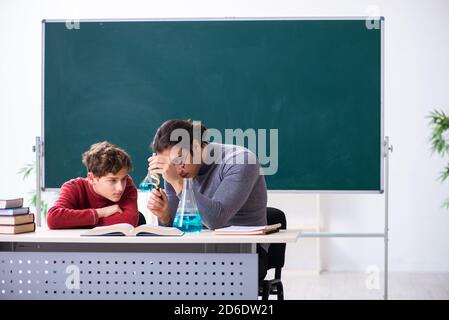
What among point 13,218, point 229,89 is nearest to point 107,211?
point 13,218

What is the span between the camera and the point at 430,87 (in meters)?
6.24

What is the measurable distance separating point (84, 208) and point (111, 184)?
8.6 inches

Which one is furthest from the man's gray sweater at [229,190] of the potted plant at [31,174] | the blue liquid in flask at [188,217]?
the potted plant at [31,174]

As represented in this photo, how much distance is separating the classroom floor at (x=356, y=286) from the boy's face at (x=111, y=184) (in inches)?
96.0

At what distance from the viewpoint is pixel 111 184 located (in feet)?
10.2

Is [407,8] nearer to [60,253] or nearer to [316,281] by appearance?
[316,281]

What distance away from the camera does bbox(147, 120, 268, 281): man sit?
303 centimetres

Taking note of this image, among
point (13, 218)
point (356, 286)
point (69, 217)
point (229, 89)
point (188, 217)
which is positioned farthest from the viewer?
point (356, 286)

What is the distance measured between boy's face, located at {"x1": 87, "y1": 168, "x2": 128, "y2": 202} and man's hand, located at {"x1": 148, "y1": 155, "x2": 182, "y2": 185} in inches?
5.7

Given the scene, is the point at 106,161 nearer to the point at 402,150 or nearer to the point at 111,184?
the point at 111,184

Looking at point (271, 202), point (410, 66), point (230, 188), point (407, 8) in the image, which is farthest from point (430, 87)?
point (230, 188)

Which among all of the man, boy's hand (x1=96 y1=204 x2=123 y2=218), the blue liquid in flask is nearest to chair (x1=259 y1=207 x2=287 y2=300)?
the man

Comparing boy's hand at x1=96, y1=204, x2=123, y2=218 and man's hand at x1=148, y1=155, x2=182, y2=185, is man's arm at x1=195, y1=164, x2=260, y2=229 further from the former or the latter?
boy's hand at x1=96, y1=204, x2=123, y2=218

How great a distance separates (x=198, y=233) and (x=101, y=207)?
0.61 metres
